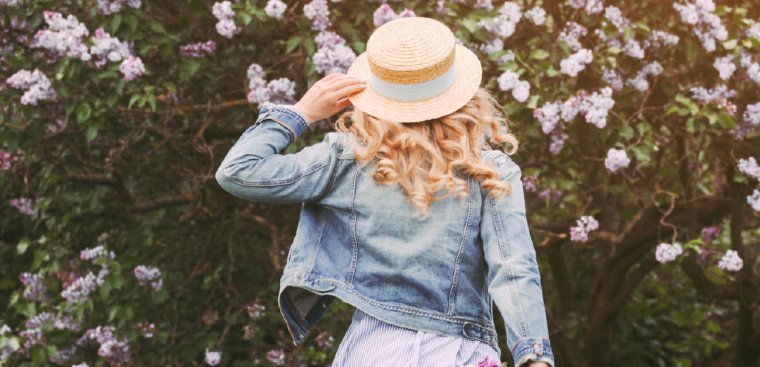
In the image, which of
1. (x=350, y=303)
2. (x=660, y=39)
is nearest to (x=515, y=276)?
(x=350, y=303)

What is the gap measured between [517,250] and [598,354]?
336 centimetres

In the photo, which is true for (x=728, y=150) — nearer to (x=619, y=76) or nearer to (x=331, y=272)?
(x=619, y=76)

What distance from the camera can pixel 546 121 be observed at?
3584 millimetres

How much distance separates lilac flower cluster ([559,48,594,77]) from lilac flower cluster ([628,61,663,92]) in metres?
0.36

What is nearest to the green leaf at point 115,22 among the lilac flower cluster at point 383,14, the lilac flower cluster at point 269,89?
the lilac flower cluster at point 269,89

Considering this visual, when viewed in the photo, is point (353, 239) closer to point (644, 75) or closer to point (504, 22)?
point (504, 22)

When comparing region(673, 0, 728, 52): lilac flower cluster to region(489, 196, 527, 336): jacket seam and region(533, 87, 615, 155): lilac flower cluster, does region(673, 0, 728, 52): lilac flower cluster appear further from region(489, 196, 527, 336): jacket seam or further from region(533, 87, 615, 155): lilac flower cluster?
region(489, 196, 527, 336): jacket seam

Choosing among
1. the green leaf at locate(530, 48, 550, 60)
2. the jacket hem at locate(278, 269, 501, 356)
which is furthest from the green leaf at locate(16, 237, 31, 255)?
the jacket hem at locate(278, 269, 501, 356)

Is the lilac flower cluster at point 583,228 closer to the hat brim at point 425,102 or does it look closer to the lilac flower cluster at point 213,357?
the lilac flower cluster at point 213,357

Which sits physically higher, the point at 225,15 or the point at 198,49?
the point at 225,15

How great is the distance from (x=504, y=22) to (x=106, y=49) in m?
1.47

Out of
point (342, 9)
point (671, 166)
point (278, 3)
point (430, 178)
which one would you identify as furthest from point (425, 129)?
→ point (671, 166)

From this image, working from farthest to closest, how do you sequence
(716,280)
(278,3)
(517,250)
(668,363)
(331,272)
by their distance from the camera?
(668,363)
(716,280)
(278,3)
(331,272)
(517,250)

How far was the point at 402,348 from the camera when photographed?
6.55ft
